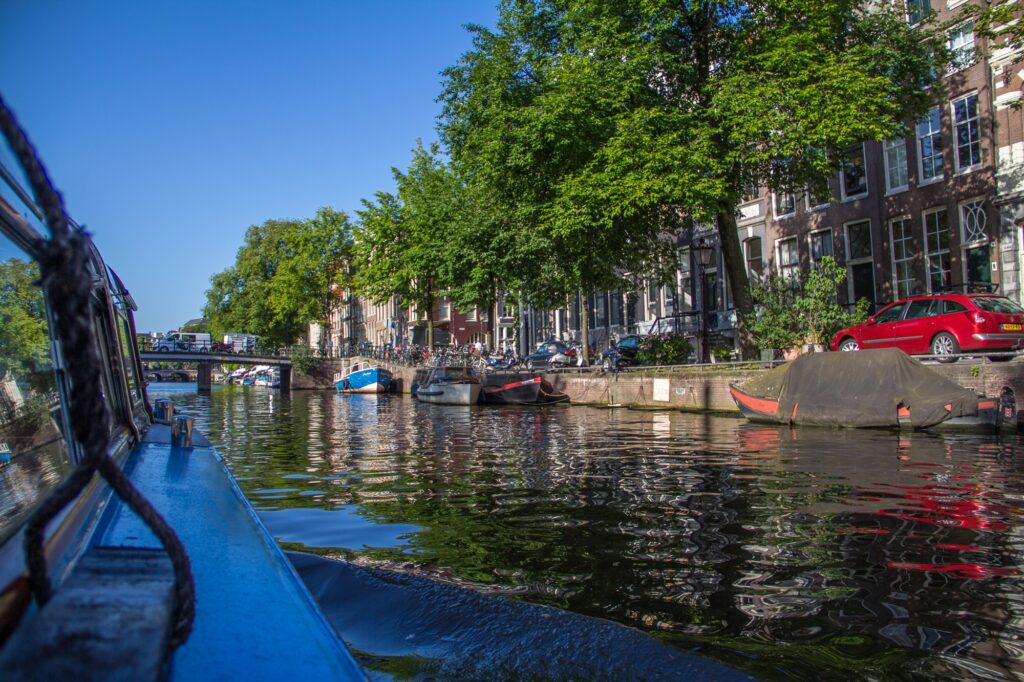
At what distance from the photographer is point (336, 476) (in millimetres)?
9562

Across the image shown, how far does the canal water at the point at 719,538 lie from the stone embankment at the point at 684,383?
2.61m

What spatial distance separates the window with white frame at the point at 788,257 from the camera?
28.9 meters

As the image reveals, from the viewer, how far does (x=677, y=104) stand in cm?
2102

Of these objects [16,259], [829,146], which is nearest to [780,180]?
[829,146]

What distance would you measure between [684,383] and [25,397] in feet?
65.3

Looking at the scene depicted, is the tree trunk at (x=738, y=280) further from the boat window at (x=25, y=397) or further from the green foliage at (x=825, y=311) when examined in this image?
the boat window at (x=25, y=397)

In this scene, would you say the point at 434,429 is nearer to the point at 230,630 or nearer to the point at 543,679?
the point at 543,679

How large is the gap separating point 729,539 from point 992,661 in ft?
7.61

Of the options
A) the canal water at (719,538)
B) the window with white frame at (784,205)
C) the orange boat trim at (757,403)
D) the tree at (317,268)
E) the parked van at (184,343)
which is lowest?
the canal water at (719,538)

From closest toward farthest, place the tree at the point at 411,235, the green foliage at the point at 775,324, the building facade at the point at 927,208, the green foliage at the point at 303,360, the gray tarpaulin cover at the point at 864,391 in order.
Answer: the gray tarpaulin cover at the point at 864,391 → the green foliage at the point at 775,324 → the building facade at the point at 927,208 → the tree at the point at 411,235 → the green foliage at the point at 303,360

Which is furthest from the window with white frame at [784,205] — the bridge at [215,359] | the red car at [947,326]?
the bridge at [215,359]

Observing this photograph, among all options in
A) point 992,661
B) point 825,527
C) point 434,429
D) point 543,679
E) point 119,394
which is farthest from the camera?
point 434,429

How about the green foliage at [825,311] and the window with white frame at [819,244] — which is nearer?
the green foliage at [825,311]

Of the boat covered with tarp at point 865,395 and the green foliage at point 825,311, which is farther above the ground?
the green foliage at point 825,311
